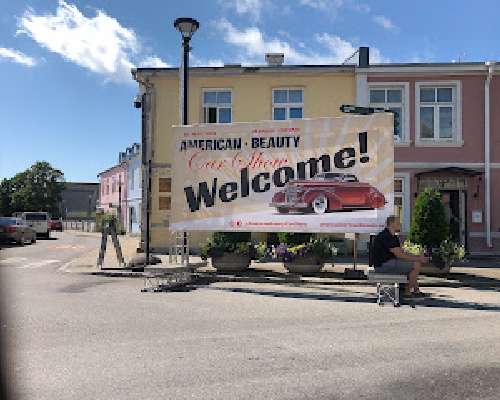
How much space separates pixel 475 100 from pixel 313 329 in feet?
47.6

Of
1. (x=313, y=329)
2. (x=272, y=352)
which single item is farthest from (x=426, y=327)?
(x=272, y=352)

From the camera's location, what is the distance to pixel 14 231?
28.9m

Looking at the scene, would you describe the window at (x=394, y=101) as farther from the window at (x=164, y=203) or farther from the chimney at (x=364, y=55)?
the window at (x=164, y=203)

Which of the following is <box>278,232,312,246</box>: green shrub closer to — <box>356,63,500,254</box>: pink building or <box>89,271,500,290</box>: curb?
<box>89,271,500,290</box>: curb

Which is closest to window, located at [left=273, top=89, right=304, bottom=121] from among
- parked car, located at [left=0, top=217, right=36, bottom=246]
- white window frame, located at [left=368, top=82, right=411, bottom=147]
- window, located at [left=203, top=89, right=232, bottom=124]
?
window, located at [left=203, top=89, right=232, bottom=124]

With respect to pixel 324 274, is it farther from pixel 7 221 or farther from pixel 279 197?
pixel 7 221

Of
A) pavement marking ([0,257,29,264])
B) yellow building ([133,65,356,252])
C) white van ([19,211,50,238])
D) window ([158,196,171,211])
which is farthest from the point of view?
white van ([19,211,50,238])

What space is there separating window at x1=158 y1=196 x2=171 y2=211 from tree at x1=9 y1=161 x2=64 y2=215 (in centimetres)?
6092

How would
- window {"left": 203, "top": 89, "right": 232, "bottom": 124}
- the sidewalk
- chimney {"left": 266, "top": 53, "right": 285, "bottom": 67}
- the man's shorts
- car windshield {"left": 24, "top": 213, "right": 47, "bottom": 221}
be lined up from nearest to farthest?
the man's shorts
the sidewalk
window {"left": 203, "top": 89, "right": 232, "bottom": 124}
chimney {"left": 266, "top": 53, "right": 285, "bottom": 67}
car windshield {"left": 24, "top": 213, "right": 47, "bottom": 221}

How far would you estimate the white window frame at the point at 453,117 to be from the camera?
1942 centimetres

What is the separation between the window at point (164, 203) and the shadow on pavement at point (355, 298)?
278 inches

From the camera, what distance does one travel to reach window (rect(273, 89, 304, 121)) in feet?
66.2

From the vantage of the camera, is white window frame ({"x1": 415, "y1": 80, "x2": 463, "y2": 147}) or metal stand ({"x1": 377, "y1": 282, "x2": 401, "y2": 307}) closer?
metal stand ({"x1": 377, "y1": 282, "x2": 401, "y2": 307})

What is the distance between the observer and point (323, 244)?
46.5ft
